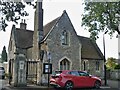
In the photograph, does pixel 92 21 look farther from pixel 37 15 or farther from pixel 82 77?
pixel 82 77

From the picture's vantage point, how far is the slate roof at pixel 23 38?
3472 cm

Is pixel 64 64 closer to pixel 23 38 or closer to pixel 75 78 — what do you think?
pixel 23 38

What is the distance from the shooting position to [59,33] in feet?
102

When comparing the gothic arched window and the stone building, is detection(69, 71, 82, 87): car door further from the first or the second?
the gothic arched window

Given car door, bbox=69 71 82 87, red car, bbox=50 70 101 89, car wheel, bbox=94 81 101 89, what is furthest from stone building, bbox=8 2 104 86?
car wheel, bbox=94 81 101 89

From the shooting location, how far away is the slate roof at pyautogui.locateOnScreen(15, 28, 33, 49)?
3472cm

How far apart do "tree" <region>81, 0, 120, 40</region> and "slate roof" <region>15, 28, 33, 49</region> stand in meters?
8.88

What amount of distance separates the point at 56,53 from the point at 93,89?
9087 millimetres

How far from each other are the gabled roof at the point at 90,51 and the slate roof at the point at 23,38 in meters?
8.04

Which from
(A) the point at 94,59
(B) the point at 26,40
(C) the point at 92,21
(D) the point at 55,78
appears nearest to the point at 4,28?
(D) the point at 55,78

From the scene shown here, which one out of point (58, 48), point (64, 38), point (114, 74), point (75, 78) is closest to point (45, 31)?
point (64, 38)

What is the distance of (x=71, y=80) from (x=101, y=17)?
372 inches

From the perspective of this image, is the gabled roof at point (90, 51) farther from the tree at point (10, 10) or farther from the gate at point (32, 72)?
the tree at point (10, 10)

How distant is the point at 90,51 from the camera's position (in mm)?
38062
